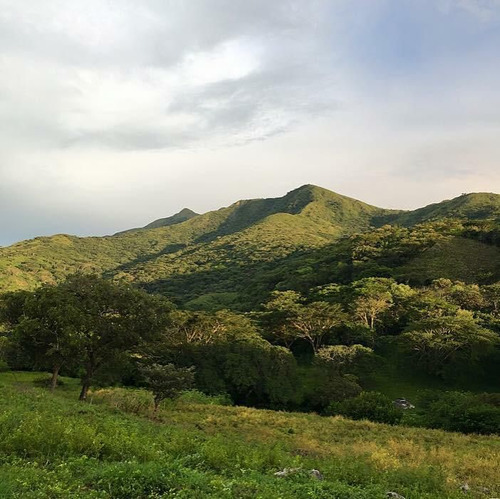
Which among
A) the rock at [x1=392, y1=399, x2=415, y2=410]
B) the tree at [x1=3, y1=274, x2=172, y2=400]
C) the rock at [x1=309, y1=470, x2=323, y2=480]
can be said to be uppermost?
the tree at [x1=3, y1=274, x2=172, y2=400]

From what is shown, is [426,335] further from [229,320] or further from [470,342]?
[229,320]

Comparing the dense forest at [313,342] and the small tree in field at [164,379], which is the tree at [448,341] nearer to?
the dense forest at [313,342]

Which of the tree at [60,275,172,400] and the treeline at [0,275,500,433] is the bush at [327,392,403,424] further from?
the tree at [60,275,172,400]

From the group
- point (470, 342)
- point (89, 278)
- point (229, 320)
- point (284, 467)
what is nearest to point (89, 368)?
point (89, 278)

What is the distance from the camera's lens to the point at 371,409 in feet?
126

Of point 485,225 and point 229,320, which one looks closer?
point 229,320

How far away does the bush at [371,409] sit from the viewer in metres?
37.5

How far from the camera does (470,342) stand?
188 ft

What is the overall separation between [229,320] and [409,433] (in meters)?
42.5

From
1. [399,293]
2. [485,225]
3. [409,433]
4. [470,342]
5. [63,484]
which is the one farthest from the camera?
[485,225]

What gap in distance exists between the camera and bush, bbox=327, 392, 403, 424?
37469 millimetres

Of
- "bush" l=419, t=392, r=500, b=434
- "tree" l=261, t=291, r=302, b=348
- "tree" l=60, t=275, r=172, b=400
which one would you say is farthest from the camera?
"tree" l=261, t=291, r=302, b=348

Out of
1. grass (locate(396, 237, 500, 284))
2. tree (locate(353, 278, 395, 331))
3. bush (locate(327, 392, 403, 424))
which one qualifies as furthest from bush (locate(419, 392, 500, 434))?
grass (locate(396, 237, 500, 284))

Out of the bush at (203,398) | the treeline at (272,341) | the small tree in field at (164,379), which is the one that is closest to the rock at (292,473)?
the small tree in field at (164,379)
